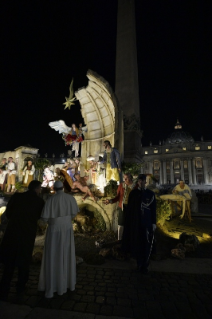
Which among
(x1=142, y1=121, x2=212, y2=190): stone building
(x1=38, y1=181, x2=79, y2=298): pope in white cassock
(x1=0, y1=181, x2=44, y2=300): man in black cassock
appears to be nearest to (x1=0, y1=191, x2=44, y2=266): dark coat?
(x1=0, y1=181, x2=44, y2=300): man in black cassock

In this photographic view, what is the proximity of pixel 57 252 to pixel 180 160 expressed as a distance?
93.8 meters

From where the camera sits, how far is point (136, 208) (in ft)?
14.7

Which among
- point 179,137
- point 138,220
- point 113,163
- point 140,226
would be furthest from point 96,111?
point 179,137

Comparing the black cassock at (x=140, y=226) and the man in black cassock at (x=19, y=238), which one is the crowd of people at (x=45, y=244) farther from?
the black cassock at (x=140, y=226)

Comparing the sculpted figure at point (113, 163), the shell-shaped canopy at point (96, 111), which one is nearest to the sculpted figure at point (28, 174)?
the shell-shaped canopy at point (96, 111)

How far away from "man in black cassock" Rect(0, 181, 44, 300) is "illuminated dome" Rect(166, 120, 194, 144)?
9729 cm

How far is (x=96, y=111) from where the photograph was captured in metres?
12.9

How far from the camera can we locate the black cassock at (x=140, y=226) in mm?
4172

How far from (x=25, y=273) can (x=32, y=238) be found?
22.2 inches

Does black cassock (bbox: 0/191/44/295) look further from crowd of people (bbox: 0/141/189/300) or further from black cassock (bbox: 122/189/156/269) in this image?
black cassock (bbox: 122/189/156/269)

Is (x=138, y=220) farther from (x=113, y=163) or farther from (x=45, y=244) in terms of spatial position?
(x=113, y=163)

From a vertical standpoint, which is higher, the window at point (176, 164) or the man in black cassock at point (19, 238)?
the window at point (176, 164)

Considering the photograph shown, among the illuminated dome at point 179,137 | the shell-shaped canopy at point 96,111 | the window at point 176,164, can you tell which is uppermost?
the illuminated dome at point 179,137

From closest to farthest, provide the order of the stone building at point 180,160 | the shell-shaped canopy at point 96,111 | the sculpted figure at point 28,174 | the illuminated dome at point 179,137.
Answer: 1. the sculpted figure at point 28,174
2. the shell-shaped canopy at point 96,111
3. the stone building at point 180,160
4. the illuminated dome at point 179,137
